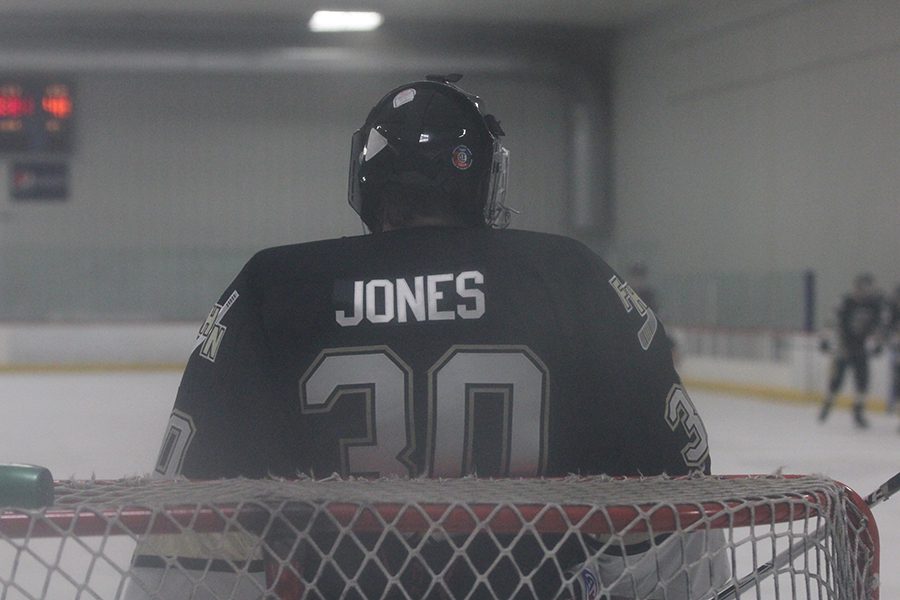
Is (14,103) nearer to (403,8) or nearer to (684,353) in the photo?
(403,8)

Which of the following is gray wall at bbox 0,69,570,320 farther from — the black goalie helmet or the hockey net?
the hockey net

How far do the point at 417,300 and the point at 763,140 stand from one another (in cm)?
1232

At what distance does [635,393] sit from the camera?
51.5 inches

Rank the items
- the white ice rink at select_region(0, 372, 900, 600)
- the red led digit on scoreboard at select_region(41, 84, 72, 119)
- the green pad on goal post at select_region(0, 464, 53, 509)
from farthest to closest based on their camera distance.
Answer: the red led digit on scoreboard at select_region(41, 84, 72, 119) < the white ice rink at select_region(0, 372, 900, 600) < the green pad on goal post at select_region(0, 464, 53, 509)

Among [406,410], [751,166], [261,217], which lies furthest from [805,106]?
[406,410]

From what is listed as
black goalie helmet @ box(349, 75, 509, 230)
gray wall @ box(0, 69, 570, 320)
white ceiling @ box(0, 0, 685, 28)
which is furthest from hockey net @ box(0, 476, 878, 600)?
gray wall @ box(0, 69, 570, 320)

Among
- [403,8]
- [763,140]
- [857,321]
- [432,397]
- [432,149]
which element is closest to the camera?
[432,397]

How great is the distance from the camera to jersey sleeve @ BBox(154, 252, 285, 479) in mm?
1265

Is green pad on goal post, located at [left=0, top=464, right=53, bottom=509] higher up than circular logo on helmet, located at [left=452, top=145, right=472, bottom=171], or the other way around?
circular logo on helmet, located at [left=452, top=145, right=472, bottom=171]

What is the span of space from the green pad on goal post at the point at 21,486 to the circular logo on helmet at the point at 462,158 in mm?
683

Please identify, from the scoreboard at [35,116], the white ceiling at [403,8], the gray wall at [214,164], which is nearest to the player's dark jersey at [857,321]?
the white ceiling at [403,8]

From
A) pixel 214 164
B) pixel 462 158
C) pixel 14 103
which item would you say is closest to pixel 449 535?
pixel 462 158

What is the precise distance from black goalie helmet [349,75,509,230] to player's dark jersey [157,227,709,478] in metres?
0.14

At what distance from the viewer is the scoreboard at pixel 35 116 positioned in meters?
13.6
